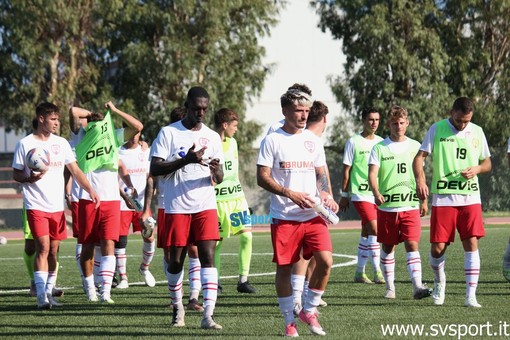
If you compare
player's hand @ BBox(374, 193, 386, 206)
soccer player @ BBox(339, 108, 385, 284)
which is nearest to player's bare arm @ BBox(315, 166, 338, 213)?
player's hand @ BBox(374, 193, 386, 206)

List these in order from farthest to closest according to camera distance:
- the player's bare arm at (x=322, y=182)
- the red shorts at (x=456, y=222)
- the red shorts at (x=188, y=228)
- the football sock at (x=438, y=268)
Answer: the football sock at (x=438, y=268), the red shorts at (x=456, y=222), the red shorts at (x=188, y=228), the player's bare arm at (x=322, y=182)

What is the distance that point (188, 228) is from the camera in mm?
10797

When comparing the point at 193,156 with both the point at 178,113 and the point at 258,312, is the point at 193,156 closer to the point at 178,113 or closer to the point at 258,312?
the point at 258,312

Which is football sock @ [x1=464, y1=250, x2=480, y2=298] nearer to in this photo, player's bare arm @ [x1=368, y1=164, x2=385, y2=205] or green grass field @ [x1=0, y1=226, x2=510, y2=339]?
green grass field @ [x1=0, y1=226, x2=510, y2=339]

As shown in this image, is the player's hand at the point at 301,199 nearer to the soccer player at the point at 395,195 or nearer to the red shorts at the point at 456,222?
the red shorts at the point at 456,222

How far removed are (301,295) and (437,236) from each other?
70.9 inches

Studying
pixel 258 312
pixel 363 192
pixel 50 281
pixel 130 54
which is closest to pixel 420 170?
pixel 258 312

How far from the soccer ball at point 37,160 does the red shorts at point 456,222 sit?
15.0 feet

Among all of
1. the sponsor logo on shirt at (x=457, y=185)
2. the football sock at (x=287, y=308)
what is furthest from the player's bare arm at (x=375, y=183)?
the football sock at (x=287, y=308)

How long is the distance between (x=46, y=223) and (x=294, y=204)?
158 inches

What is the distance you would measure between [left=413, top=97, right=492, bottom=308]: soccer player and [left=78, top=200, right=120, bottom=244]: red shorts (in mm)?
3836

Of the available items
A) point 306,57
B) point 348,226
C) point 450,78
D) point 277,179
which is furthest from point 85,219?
point 306,57

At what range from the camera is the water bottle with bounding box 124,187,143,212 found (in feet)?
47.2

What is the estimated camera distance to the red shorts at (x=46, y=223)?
12773 millimetres
